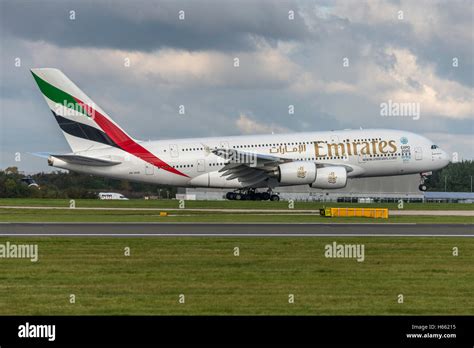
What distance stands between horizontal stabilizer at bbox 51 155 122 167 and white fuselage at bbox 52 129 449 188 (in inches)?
14.7

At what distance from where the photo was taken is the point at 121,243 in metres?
28.4

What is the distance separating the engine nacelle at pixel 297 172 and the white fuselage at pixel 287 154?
194cm

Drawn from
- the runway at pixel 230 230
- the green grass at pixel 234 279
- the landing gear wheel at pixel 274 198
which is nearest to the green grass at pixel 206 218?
the runway at pixel 230 230

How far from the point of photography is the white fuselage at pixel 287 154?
194ft

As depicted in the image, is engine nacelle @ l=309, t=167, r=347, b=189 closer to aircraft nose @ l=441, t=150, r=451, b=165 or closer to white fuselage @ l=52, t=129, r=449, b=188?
white fuselage @ l=52, t=129, r=449, b=188

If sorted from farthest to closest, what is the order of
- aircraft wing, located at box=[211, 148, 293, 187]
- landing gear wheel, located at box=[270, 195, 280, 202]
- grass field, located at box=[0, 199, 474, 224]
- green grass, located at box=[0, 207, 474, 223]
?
landing gear wheel, located at box=[270, 195, 280, 202] < aircraft wing, located at box=[211, 148, 293, 187] < grass field, located at box=[0, 199, 474, 224] < green grass, located at box=[0, 207, 474, 223]

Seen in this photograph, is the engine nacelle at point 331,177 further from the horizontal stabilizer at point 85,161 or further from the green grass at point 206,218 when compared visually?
the horizontal stabilizer at point 85,161

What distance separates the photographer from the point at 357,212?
1855 inches

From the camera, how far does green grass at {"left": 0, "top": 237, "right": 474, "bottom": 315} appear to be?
18016 mm

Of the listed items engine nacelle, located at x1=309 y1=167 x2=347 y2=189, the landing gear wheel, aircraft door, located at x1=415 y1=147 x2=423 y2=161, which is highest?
aircraft door, located at x1=415 y1=147 x2=423 y2=161
